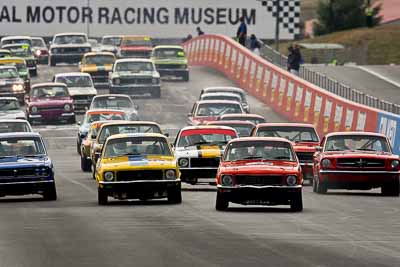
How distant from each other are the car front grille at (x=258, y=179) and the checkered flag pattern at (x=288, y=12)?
67002mm

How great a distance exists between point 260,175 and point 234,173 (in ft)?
1.29

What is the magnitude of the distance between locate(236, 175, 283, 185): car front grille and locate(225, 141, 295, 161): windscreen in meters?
0.85

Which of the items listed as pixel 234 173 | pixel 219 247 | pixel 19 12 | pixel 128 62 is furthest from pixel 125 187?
pixel 19 12

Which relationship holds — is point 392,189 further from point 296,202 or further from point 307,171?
point 296,202

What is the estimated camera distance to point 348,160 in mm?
26859

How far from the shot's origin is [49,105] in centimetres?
5028

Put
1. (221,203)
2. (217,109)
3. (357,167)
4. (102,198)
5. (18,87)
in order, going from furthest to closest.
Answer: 1. (18,87)
2. (217,109)
3. (357,167)
4. (102,198)
5. (221,203)

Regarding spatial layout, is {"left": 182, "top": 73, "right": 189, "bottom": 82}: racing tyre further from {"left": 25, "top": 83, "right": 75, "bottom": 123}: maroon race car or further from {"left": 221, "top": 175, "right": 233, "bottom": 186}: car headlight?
{"left": 221, "top": 175, "right": 233, "bottom": 186}: car headlight

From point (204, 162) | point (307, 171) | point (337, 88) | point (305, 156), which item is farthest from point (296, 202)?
point (337, 88)

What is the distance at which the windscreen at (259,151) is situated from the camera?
23219 mm

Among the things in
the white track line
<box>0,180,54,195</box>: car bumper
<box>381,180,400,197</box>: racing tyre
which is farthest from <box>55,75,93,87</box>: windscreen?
<box>0,180,54,195</box>: car bumper

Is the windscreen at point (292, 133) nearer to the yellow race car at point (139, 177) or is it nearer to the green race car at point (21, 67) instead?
the yellow race car at point (139, 177)

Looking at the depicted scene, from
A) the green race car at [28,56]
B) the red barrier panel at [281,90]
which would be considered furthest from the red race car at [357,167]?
the green race car at [28,56]

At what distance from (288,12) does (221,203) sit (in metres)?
67.4
